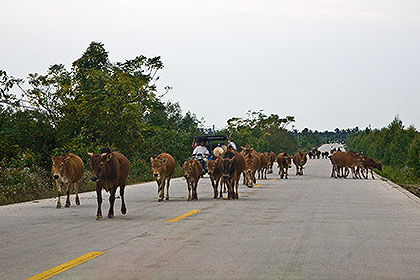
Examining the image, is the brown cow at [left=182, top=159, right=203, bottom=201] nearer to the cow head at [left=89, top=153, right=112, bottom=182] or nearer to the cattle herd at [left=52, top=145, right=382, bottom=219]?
the cattle herd at [left=52, top=145, right=382, bottom=219]

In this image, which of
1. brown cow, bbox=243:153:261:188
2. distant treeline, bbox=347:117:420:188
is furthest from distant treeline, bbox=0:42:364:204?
distant treeline, bbox=347:117:420:188

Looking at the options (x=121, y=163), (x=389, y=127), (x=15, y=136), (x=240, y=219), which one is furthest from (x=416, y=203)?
(x=389, y=127)

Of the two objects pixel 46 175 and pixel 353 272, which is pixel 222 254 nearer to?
pixel 353 272

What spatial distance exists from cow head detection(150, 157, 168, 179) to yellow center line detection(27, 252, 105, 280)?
30.6 ft

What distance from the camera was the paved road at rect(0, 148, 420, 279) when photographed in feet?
26.7

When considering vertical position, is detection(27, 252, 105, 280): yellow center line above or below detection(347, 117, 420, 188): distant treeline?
below

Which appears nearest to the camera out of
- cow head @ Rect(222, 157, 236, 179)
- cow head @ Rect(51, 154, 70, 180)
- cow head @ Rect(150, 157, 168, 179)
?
cow head @ Rect(51, 154, 70, 180)

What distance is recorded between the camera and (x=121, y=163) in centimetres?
1531

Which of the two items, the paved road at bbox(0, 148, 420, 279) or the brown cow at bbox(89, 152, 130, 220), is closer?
the paved road at bbox(0, 148, 420, 279)

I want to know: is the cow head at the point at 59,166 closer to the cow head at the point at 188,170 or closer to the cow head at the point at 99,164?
the cow head at the point at 99,164

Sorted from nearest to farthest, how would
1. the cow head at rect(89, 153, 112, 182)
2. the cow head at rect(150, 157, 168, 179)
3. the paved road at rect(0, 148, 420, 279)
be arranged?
1. the paved road at rect(0, 148, 420, 279)
2. the cow head at rect(89, 153, 112, 182)
3. the cow head at rect(150, 157, 168, 179)

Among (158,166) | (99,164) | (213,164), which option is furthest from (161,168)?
(99,164)

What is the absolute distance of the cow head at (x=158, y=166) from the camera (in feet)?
61.2

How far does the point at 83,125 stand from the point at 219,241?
2181 cm
